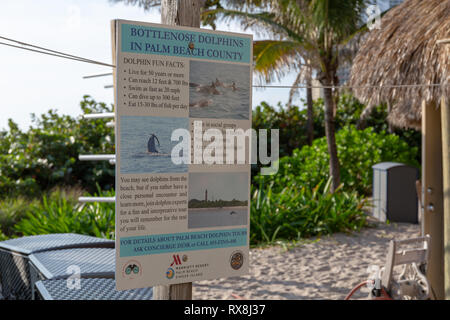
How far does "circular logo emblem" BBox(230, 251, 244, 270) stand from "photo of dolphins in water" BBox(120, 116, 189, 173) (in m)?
0.45

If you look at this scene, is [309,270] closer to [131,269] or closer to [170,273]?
[170,273]

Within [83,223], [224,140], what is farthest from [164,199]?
[83,223]

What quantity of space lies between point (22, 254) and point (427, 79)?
345 centimetres

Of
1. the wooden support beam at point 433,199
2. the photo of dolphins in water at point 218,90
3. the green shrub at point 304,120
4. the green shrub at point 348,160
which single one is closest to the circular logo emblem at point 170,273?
the photo of dolphins in water at point 218,90

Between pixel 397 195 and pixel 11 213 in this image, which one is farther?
pixel 397 195

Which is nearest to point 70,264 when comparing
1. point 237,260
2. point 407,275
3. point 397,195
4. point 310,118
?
point 237,260

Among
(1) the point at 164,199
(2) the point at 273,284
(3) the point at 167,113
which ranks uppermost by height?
(3) the point at 167,113

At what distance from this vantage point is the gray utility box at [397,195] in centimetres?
845

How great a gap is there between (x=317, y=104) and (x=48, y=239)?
1135cm

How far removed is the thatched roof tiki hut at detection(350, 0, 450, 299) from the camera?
3984mm

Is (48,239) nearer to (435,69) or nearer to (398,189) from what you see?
(435,69)

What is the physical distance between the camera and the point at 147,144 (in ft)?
6.29

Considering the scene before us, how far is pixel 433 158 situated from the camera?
460cm

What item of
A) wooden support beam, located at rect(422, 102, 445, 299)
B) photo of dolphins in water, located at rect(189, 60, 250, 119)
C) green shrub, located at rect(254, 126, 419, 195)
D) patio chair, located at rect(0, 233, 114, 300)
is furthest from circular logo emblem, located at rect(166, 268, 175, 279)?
green shrub, located at rect(254, 126, 419, 195)
